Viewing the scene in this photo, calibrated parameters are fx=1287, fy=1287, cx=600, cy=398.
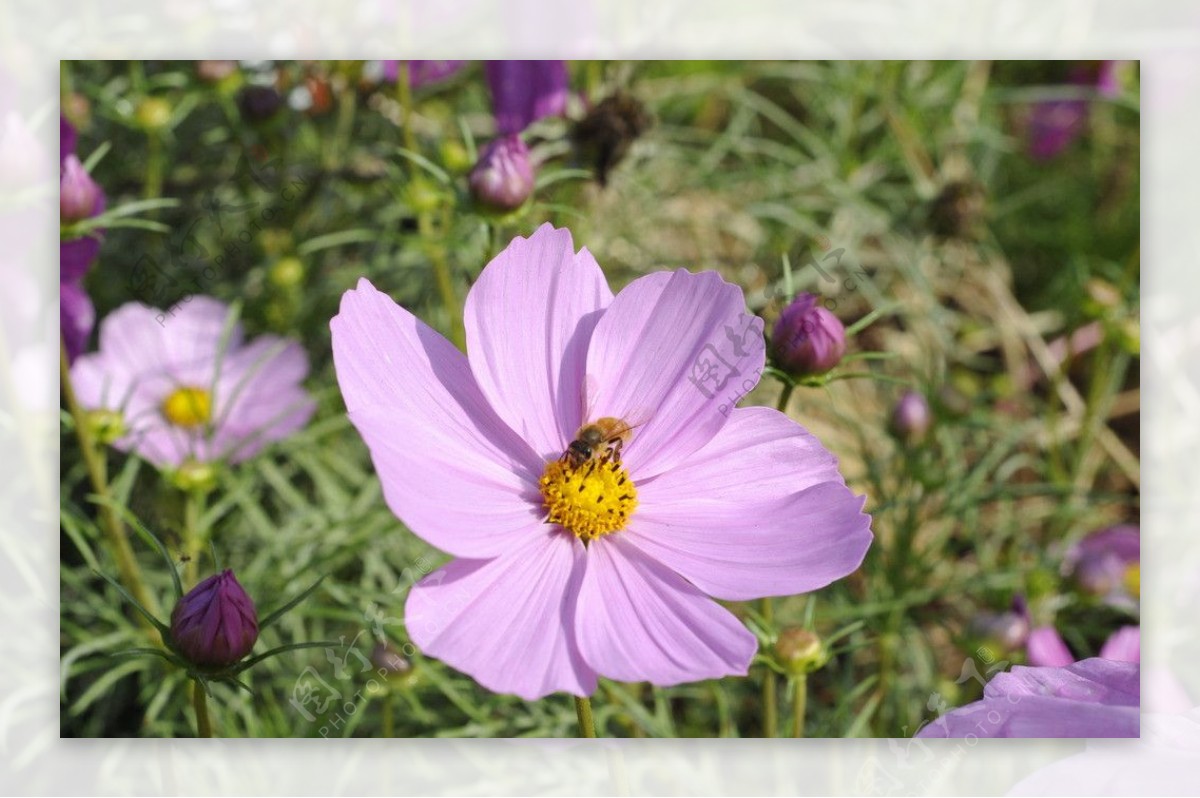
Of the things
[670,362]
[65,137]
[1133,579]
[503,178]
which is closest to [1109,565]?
[1133,579]

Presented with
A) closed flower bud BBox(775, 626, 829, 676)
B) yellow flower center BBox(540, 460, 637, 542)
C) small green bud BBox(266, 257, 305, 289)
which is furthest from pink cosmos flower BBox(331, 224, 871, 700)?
small green bud BBox(266, 257, 305, 289)

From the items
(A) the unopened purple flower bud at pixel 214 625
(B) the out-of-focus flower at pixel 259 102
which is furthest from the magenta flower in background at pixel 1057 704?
(B) the out-of-focus flower at pixel 259 102

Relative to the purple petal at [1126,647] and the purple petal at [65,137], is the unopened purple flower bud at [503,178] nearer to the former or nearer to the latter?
the purple petal at [65,137]

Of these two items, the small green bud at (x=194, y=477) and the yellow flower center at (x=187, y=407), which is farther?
the yellow flower center at (x=187, y=407)

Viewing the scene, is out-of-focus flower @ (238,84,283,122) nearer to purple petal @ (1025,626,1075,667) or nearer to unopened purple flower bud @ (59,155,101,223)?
unopened purple flower bud @ (59,155,101,223)

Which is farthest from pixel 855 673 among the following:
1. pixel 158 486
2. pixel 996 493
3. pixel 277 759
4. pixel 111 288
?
pixel 111 288
